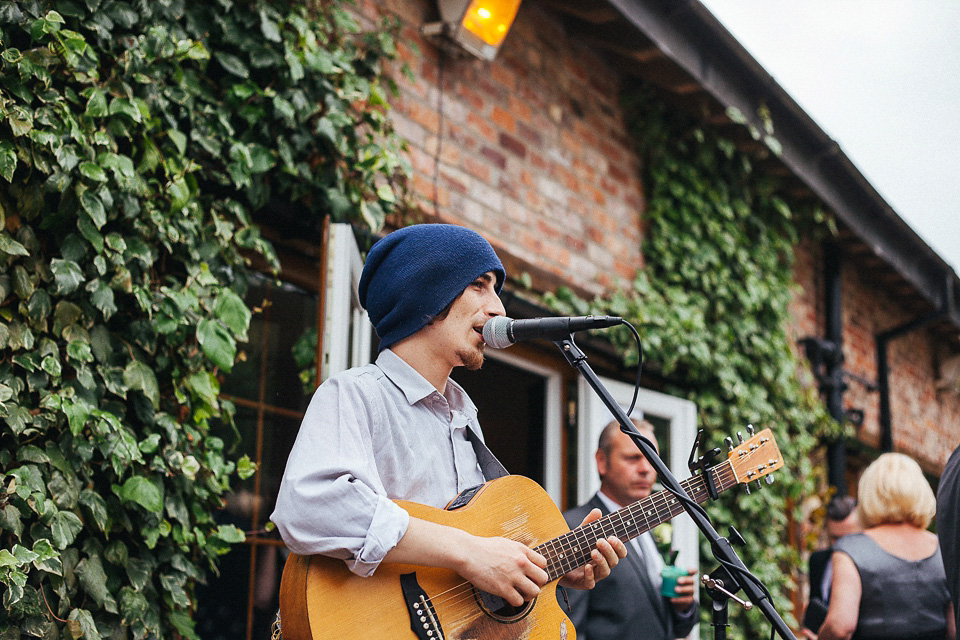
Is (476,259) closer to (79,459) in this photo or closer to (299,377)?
(79,459)

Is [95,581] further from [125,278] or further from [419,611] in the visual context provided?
[419,611]

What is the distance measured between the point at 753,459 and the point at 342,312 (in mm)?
1393

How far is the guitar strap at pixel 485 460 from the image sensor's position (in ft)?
7.38

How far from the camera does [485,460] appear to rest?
227 centimetres

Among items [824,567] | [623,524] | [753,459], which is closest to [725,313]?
[824,567]

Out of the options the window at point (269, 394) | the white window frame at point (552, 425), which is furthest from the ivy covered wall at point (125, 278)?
the white window frame at point (552, 425)

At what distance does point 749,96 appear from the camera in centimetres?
586

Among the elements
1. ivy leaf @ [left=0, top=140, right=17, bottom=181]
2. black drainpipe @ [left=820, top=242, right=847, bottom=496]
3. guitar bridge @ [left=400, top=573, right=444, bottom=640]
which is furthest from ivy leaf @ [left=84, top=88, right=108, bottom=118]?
black drainpipe @ [left=820, top=242, right=847, bottom=496]

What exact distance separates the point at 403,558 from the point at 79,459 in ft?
3.99

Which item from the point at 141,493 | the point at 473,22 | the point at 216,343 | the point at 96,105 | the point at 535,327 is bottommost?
the point at 141,493

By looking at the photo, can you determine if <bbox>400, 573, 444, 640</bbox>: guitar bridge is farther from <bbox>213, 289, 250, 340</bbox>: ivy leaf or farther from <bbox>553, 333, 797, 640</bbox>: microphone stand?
<bbox>213, 289, 250, 340</bbox>: ivy leaf

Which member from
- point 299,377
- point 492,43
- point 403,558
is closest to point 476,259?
point 403,558

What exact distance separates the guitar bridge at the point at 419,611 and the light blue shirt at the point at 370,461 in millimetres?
124

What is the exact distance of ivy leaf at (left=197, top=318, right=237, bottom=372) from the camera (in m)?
2.95
